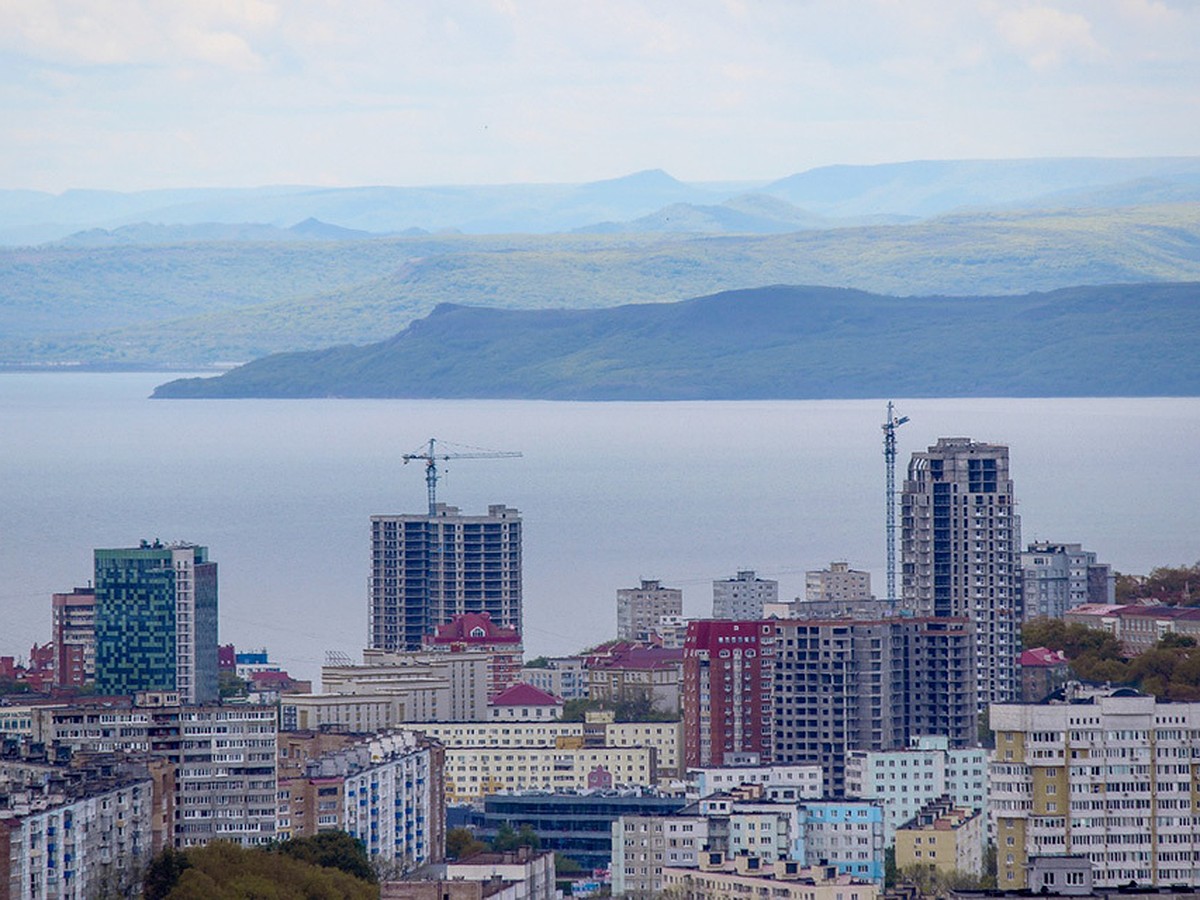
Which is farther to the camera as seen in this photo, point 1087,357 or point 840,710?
point 1087,357

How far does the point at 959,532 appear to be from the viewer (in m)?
54.2

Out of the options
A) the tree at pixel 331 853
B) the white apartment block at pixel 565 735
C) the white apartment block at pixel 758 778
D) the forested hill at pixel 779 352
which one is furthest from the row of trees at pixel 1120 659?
the forested hill at pixel 779 352

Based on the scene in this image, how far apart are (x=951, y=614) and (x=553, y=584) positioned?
28635 millimetres

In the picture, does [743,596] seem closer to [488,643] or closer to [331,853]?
[488,643]

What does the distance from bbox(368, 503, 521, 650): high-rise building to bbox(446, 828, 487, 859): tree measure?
86.2 feet

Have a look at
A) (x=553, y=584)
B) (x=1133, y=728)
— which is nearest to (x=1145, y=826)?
(x=1133, y=728)

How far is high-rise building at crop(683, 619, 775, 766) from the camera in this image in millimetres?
46812

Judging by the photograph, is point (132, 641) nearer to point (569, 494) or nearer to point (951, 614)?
point (951, 614)

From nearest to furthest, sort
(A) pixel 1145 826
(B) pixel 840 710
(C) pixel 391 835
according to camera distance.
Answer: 1. (A) pixel 1145 826
2. (C) pixel 391 835
3. (B) pixel 840 710

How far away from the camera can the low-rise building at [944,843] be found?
116ft

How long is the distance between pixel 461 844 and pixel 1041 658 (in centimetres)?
1689

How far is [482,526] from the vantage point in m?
65.4

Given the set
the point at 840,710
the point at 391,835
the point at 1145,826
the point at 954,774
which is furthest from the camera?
the point at 840,710

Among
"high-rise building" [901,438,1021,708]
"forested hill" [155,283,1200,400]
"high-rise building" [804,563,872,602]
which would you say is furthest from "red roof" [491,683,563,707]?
"forested hill" [155,283,1200,400]
